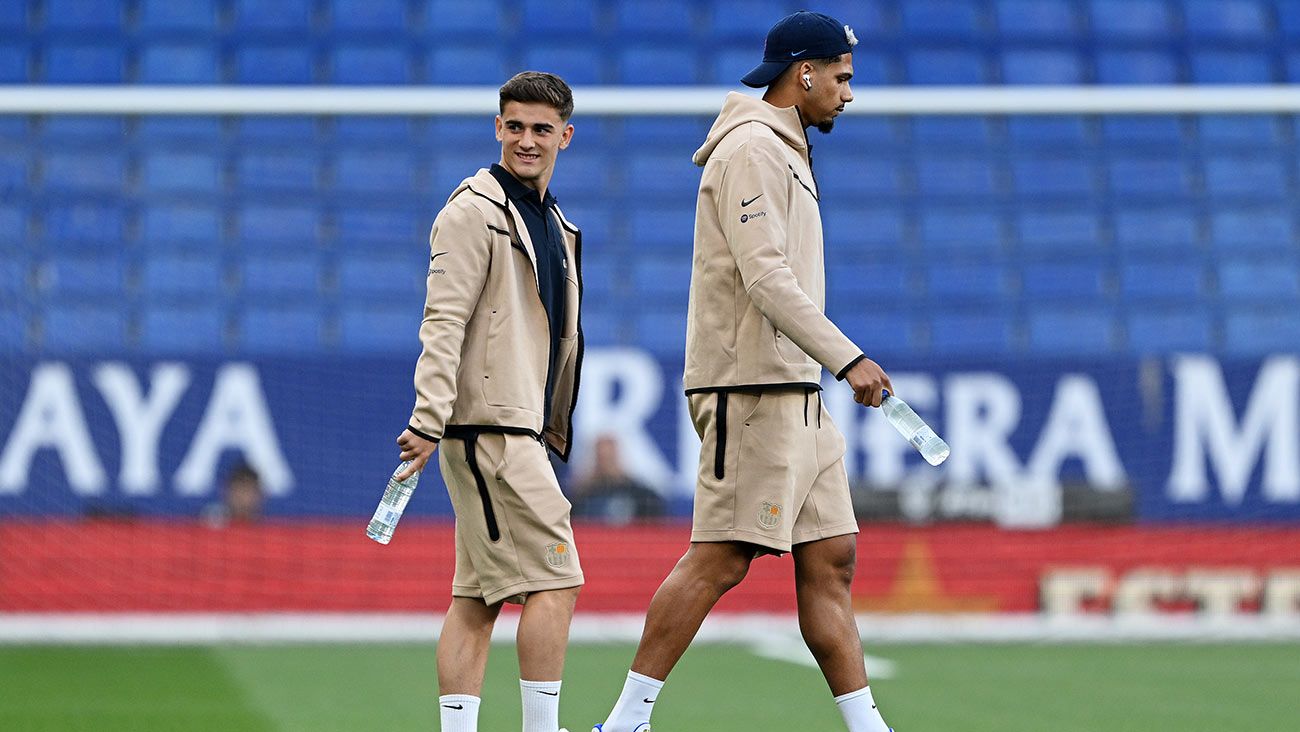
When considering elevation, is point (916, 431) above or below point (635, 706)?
above

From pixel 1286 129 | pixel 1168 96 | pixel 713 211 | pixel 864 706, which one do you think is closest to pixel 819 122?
pixel 713 211

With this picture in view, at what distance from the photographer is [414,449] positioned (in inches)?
168

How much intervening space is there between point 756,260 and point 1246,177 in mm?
10388

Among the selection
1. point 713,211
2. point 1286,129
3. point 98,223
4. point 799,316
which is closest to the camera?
point 799,316

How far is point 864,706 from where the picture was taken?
4.55 metres

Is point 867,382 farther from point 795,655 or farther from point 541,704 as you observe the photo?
point 795,655

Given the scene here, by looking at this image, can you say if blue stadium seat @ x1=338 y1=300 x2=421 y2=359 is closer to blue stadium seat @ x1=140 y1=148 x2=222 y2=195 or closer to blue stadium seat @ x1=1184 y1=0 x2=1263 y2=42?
blue stadium seat @ x1=140 y1=148 x2=222 y2=195

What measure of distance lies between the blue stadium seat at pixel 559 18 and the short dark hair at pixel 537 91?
1071 centimetres

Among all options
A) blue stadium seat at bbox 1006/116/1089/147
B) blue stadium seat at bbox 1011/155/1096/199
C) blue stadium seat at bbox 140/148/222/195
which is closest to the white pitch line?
blue stadium seat at bbox 1011/155/1096/199

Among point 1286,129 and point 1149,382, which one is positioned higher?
point 1286,129

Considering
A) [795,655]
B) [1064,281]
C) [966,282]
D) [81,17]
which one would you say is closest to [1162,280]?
[1064,281]

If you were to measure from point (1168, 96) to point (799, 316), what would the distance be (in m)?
8.65

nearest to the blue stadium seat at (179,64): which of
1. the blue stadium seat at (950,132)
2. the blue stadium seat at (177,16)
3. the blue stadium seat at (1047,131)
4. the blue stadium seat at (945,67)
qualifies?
the blue stadium seat at (177,16)

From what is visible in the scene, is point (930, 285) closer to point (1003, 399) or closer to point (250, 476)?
point (1003, 399)
